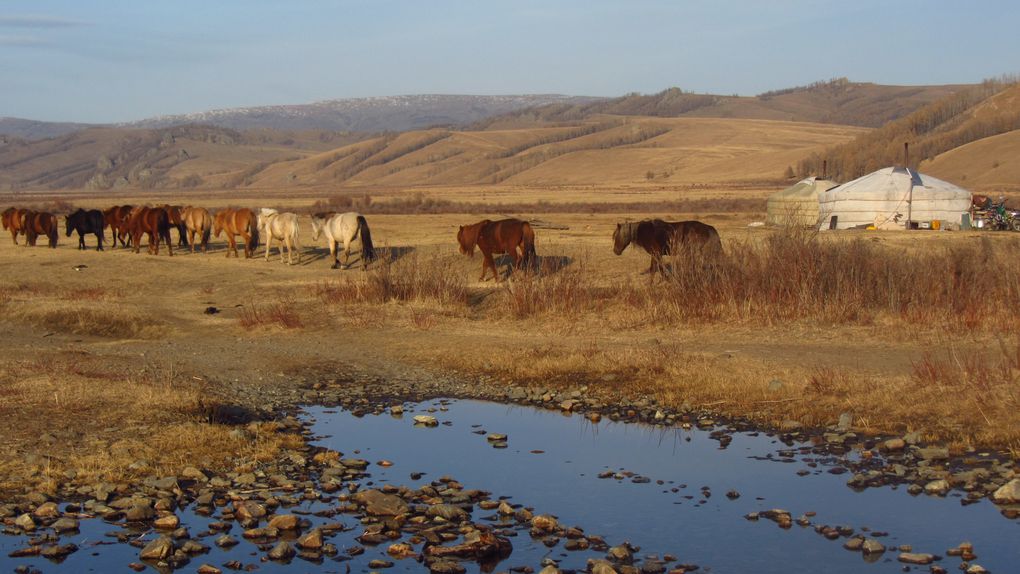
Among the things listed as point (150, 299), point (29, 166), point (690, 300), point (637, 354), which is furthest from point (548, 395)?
point (29, 166)

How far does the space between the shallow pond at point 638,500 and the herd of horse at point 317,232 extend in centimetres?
808

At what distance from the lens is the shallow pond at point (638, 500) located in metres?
7.52

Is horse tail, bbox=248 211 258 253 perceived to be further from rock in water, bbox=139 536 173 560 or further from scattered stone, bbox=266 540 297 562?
scattered stone, bbox=266 540 297 562

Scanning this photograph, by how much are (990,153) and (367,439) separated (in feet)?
210

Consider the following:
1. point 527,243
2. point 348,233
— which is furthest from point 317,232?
point 527,243

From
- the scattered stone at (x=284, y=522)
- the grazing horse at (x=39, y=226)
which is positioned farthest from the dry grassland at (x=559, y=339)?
the grazing horse at (x=39, y=226)

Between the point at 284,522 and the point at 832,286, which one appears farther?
the point at 832,286

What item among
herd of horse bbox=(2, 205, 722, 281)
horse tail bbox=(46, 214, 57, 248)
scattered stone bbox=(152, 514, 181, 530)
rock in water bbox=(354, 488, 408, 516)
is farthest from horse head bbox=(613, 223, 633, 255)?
horse tail bbox=(46, 214, 57, 248)

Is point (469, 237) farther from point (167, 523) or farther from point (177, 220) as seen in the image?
point (167, 523)

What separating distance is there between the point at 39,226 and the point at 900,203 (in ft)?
82.3

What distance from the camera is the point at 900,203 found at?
32.9m

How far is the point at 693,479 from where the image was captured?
9.48 meters

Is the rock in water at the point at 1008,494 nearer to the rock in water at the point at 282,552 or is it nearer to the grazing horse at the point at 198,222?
the rock in water at the point at 282,552

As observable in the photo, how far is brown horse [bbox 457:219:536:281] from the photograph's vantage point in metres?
21.5
